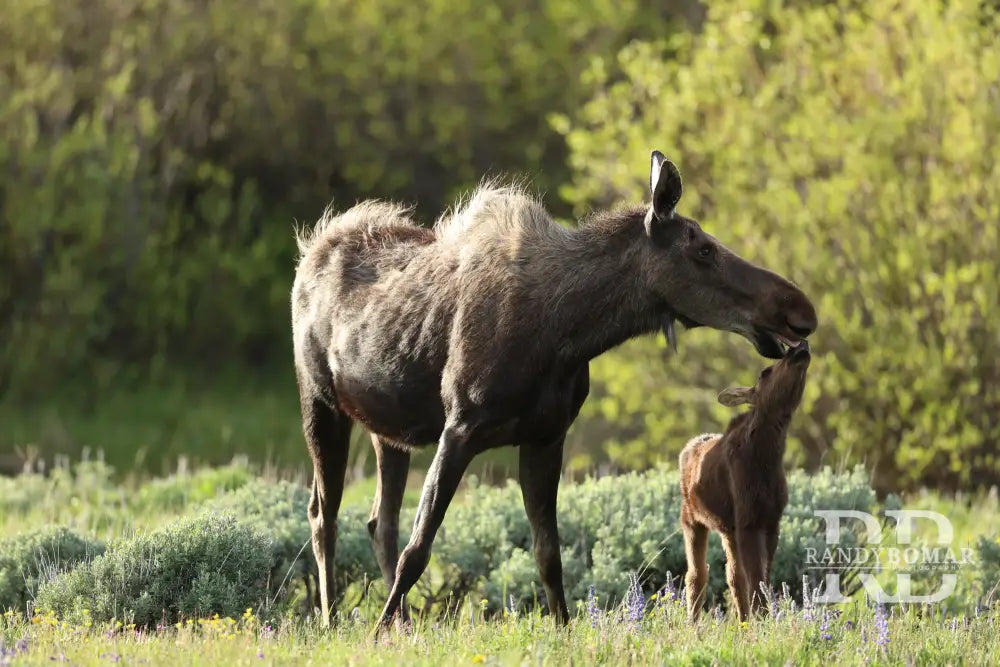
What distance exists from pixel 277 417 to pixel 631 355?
7.98m

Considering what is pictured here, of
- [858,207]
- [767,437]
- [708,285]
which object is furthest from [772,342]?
[858,207]

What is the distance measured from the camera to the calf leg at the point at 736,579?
6668 mm

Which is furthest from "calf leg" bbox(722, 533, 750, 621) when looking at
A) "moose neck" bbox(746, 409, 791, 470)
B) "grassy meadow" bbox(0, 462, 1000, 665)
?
"moose neck" bbox(746, 409, 791, 470)

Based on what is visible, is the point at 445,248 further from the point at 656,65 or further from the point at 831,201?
the point at 656,65

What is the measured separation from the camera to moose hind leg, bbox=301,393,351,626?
25.1ft

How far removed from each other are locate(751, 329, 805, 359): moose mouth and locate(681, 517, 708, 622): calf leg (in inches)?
44.3

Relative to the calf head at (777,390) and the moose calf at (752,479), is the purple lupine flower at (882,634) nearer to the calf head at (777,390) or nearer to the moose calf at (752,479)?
the moose calf at (752,479)

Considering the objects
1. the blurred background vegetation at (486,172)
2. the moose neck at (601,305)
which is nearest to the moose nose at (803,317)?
the moose neck at (601,305)

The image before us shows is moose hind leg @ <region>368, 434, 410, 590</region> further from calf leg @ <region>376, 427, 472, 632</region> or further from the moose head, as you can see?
the moose head

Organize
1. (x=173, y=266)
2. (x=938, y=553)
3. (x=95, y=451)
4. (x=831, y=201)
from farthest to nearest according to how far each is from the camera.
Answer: (x=173, y=266) → (x=95, y=451) → (x=831, y=201) → (x=938, y=553)

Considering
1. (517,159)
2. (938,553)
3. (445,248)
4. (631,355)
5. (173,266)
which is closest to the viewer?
(445,248)

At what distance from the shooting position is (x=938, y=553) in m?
9.65

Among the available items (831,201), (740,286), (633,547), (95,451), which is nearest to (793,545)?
(633,547)

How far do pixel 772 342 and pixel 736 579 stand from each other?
119cm
